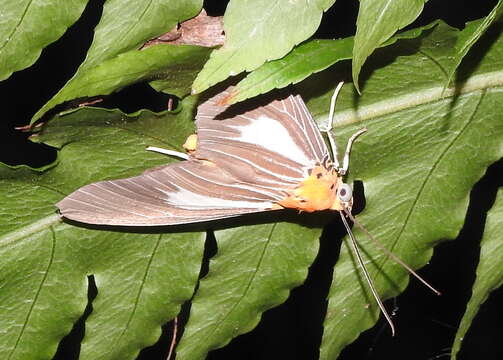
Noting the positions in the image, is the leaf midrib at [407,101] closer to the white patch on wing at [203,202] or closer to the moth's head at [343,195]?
the moth's head at [343,195]

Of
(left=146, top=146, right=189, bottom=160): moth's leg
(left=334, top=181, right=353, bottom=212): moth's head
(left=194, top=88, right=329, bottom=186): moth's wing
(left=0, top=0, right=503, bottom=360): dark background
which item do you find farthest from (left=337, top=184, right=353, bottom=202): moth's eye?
(left=0, top=0, right=503, bottom=360): dark background

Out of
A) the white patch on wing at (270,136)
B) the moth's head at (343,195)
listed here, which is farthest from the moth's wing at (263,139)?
the moth's head at (343,195)

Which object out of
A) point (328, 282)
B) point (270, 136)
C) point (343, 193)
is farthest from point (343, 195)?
point (328, 282)

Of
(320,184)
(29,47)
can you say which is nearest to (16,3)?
(29,47)

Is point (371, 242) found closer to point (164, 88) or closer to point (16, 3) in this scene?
point (164, 88)

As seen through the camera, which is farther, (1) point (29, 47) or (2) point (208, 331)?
(2) point (208, 331)

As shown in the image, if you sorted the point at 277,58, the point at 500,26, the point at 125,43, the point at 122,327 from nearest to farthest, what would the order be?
the point at 277,58 < the point at 125,43 < the point at 500,26 < the point at 122,327

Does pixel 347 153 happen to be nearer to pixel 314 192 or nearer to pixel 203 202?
pixel 314 192
